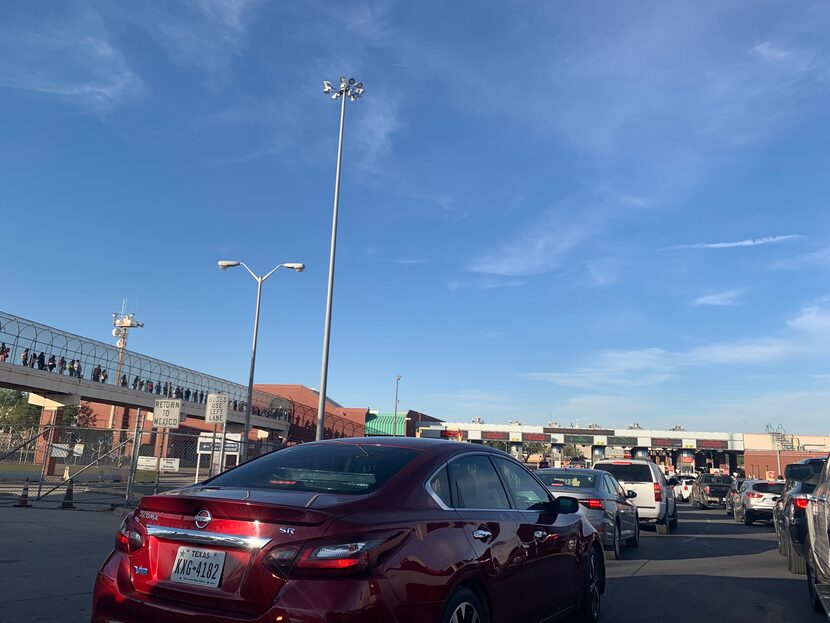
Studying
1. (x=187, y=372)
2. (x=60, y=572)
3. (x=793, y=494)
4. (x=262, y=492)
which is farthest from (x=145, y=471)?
(x=262, y=492)

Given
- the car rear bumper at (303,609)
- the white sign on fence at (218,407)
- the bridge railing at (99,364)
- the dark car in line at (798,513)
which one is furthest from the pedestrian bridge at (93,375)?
the car rear bumper at (303,609)

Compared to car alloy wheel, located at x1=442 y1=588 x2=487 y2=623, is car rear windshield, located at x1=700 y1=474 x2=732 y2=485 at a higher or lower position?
higher

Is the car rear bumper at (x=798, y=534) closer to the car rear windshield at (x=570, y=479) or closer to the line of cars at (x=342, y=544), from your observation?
the car rear windshield at (x=570, y=479)

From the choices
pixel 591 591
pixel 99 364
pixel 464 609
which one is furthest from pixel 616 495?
pixel 99 364

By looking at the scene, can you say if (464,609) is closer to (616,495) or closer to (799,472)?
(799,472)

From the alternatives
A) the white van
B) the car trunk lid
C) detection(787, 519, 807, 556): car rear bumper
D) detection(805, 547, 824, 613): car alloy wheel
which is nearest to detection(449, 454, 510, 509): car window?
the car trunk lid

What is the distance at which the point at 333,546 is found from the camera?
3.49m

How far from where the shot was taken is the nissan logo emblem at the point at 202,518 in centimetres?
371

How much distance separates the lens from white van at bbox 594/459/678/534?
634 inches

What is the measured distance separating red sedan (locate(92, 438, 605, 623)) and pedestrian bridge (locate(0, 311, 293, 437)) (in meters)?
31.2

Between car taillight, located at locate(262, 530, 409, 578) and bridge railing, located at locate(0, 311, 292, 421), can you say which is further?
bridge railing, located at locate(0, 311, 292, 421)

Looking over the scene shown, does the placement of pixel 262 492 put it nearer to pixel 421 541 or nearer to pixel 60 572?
pixel 421 541

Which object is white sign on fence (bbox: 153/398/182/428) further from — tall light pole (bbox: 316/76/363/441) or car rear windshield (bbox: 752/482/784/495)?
car rear windshield (bbox: 752/482/784/495)

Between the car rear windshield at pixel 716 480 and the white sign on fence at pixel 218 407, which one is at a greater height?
the white sign on fence at pixel 218 407
